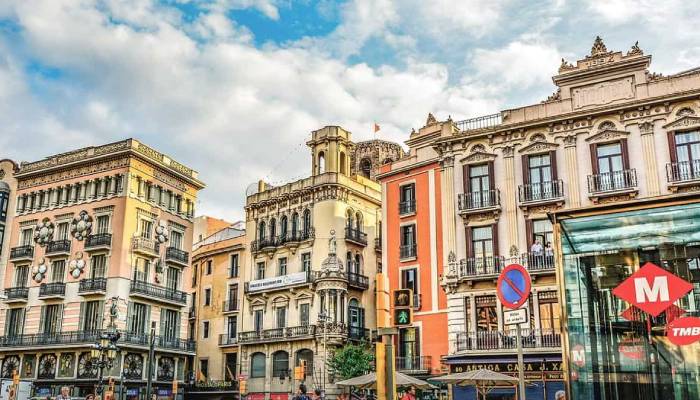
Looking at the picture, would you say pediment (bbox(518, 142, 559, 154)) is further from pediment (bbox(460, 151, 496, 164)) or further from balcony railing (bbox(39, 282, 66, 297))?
balcony railing (bbox(39, 282, 66, 297))

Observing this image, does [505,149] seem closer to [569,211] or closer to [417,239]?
[417,239]

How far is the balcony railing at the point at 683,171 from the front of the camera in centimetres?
3000

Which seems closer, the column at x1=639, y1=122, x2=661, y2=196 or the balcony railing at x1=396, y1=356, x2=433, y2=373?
the column at x1=639, y1=122, x2=661, y2=196

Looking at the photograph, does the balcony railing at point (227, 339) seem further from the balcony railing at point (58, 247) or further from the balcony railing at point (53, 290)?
the balcony railing at point (58, 247)

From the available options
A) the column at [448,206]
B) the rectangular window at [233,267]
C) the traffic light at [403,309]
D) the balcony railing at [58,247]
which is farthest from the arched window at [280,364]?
the traffic light at [403,309]

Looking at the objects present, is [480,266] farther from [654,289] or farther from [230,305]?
[230,305]

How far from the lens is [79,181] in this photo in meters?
51.3

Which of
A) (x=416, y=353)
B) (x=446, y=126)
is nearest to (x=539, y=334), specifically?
(x=416, y=353)

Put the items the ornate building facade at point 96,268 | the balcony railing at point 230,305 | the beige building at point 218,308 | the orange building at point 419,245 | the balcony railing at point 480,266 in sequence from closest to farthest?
the balcony railing at point 480,266 < the orange building at point 419,245 < the ornate building facade at point 96,268 < the beige building at point 218,308 < the balcony railing at point 230,305

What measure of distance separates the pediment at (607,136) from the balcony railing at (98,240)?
3140cm

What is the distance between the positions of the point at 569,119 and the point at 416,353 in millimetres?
14005

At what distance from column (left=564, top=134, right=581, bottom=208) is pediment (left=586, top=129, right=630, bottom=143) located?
828 millimetres

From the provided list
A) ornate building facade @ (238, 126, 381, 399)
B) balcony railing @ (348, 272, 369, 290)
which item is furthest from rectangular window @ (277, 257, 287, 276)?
balcony railing @ (348, 272, 369, 290)

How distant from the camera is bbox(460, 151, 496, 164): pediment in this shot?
1372 inches
